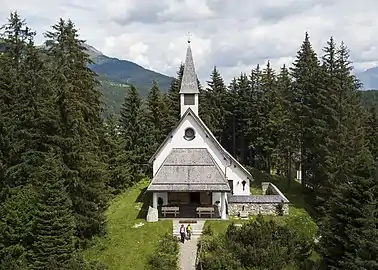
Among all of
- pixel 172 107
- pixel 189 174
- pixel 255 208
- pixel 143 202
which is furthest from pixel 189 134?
pixel 172 107

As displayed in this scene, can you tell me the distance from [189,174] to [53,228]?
12.7 m

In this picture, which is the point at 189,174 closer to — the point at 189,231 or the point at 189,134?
the point at 189,134

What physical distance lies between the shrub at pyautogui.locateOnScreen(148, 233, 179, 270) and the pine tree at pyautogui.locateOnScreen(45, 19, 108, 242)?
4778mm

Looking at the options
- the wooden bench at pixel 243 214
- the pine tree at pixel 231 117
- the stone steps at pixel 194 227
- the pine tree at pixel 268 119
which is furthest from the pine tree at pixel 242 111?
the stone steps at pixel 194 227

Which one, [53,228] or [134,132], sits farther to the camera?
[134,132]

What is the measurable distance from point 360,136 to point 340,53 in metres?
7.36

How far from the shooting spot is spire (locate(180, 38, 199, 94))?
42594 mm

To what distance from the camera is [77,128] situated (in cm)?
3177

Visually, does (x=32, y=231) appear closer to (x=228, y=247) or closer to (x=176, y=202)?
(x=228, y=247)

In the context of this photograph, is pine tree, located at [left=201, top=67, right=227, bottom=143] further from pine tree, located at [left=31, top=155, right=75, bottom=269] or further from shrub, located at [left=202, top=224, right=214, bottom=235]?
pine tree, located at [left=31, top=155, right=75, bottom=269]

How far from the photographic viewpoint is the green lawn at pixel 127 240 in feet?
99.7

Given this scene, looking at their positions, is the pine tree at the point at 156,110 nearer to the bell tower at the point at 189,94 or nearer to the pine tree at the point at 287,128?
the pine tree at the point at 287,128

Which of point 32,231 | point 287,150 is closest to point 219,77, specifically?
point 287,150

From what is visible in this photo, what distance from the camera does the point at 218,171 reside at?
38094 mm
